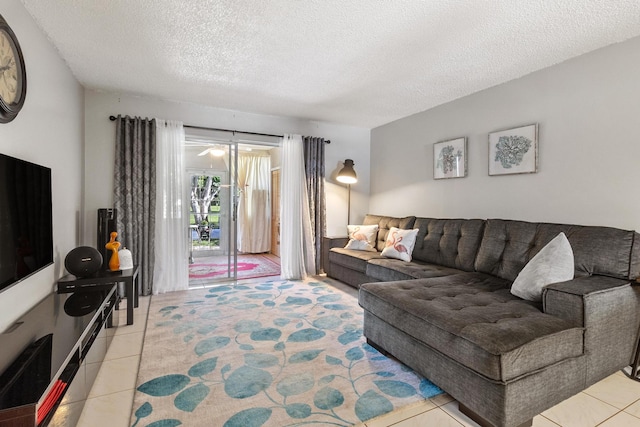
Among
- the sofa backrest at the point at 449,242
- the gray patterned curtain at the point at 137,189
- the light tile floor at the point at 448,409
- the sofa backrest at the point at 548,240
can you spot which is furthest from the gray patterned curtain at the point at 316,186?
the light tile floor at the point at 448,409

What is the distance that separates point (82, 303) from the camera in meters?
2.27

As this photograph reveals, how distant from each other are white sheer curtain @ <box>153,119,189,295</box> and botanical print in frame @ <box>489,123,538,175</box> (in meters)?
3.53

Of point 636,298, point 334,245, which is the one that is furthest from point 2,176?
point 636,298

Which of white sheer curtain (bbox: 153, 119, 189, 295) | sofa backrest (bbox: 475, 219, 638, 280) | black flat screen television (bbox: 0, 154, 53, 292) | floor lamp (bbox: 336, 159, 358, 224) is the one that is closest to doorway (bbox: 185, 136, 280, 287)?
white sheer curtain (bbox: 153, 119, 189, 295)

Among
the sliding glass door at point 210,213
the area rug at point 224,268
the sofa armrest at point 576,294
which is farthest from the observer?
the sliding glass door at point 210,213

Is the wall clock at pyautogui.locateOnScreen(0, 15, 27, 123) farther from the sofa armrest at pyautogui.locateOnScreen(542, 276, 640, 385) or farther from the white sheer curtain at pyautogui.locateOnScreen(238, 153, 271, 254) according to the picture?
the white sheer curtain at pyautogui.locateOnScreen(238, 153, 271, 254)

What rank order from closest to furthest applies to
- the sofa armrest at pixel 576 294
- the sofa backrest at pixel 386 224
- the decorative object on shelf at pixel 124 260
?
the sofa armrest at pixel 576 294 < the decorative object on shelf at pixel 124 260 < the sofa backrest at pixel 386 224

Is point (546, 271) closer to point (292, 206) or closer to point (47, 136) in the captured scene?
point (292, 206)

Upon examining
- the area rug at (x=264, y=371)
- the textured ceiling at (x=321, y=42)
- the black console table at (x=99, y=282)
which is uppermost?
the textured ceiling at (x=321, y=42)

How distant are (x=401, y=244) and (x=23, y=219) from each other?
10.6ft

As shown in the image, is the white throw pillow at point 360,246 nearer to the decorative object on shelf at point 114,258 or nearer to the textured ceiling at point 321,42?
the textured ceiling at point 321,42

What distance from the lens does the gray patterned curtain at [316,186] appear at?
4.71 metres

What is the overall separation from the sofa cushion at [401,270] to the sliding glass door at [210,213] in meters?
2.17

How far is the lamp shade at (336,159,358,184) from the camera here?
4.74 meters
